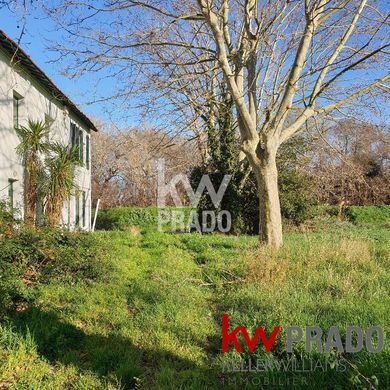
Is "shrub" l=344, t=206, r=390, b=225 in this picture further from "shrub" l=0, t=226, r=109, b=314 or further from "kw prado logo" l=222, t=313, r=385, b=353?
"kw prado logo" l=222, t=313, r=385, b=353

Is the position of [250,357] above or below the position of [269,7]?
below

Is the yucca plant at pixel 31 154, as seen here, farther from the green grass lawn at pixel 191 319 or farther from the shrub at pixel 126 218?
the shrub at pixel 126 218

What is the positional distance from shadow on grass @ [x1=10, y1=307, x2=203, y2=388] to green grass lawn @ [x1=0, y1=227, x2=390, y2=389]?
0.01 m

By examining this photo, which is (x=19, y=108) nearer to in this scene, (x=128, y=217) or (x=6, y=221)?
(x=6, y=221)

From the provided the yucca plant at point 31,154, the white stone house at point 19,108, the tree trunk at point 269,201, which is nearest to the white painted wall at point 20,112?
the white stone house at point 19,108

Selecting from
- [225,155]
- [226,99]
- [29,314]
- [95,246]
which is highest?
[226,99]

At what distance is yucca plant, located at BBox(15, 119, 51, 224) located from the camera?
11055mm

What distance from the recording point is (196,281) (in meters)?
7.08

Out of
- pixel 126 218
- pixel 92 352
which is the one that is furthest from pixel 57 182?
pixel 126 218

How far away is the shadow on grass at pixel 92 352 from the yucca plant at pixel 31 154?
7.25 metres

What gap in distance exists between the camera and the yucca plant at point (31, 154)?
11.1m

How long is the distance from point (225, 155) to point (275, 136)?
25.5 ft

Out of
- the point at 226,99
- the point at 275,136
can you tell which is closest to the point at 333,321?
the point at 275,136

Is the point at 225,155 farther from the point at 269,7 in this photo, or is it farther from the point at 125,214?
the point at 125,214
